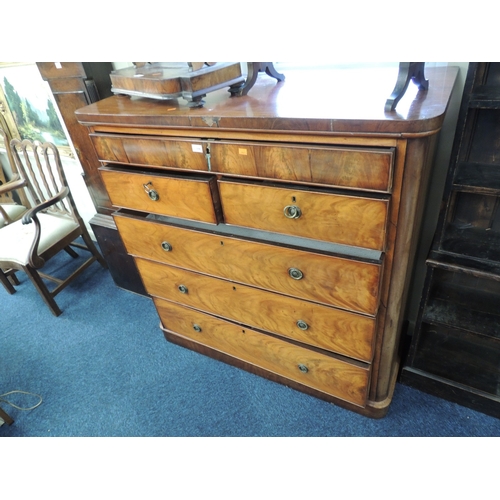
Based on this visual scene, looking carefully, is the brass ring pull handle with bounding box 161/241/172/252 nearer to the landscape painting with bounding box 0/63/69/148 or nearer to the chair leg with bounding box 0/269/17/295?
the landscape painting with bounding box 0/63/69/148

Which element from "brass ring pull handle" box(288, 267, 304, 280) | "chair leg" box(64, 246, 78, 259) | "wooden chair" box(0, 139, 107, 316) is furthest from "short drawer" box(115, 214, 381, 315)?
"chair leg" box(64, 246, 78, 259)

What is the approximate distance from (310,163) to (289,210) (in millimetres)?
155

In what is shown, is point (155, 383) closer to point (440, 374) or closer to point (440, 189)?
point (440, 374)

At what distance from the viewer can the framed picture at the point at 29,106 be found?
2.14 metres

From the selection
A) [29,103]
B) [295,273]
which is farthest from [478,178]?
[29,103]

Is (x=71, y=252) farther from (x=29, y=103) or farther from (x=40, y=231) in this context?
A: (x=29, y=103)

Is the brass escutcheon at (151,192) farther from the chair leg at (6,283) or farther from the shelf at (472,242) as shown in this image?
the chair leg at (6,283)

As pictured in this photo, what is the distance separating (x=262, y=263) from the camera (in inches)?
48.7

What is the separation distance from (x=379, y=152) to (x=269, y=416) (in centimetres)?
123

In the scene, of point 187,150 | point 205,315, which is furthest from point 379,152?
point 205,315

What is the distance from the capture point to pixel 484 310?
53.2 inches

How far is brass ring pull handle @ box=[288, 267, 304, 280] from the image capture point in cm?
117

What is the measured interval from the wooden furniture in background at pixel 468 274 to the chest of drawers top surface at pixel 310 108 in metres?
0.16

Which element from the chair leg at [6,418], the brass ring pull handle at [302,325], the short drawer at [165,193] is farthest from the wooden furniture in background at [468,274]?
the chair leg at [6,418]
